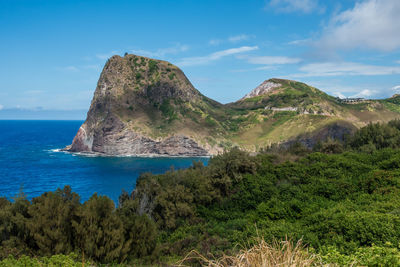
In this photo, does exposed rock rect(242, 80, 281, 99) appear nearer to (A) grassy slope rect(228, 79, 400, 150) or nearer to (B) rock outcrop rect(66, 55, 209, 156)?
(A) grassy slope rect(228, 79, 400, 150)

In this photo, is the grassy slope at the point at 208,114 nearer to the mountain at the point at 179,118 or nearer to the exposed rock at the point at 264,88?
the mountain at the point at 179,118

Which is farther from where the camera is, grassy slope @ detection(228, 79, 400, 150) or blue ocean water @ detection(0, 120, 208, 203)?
grassy slope @ detection(228, 79, 400, 150)

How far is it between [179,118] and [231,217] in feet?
324

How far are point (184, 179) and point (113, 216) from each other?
31.7 ft

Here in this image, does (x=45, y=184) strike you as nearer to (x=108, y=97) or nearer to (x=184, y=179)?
(x=184, y=179)

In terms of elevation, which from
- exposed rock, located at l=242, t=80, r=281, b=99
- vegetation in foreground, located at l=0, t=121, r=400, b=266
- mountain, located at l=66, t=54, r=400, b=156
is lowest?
vegetation in foreground, located at l=0, t=121, r=400, b=266

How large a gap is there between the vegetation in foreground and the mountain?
8022 cm

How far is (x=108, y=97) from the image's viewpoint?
111875 mm

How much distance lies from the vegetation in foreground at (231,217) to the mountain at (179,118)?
3158 inches

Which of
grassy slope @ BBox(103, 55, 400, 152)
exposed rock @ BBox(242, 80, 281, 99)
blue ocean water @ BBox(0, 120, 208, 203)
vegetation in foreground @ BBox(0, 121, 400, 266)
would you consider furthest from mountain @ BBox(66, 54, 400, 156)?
vegetation in foreground @ BBox(0, 121, 400, 266)

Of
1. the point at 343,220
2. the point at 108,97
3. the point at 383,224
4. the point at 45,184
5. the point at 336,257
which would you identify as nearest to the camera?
the point at 336,257

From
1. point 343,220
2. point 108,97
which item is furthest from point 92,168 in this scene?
point 343,220

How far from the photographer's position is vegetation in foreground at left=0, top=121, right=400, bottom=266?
7863 mm

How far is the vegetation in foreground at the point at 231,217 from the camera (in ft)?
25.8
